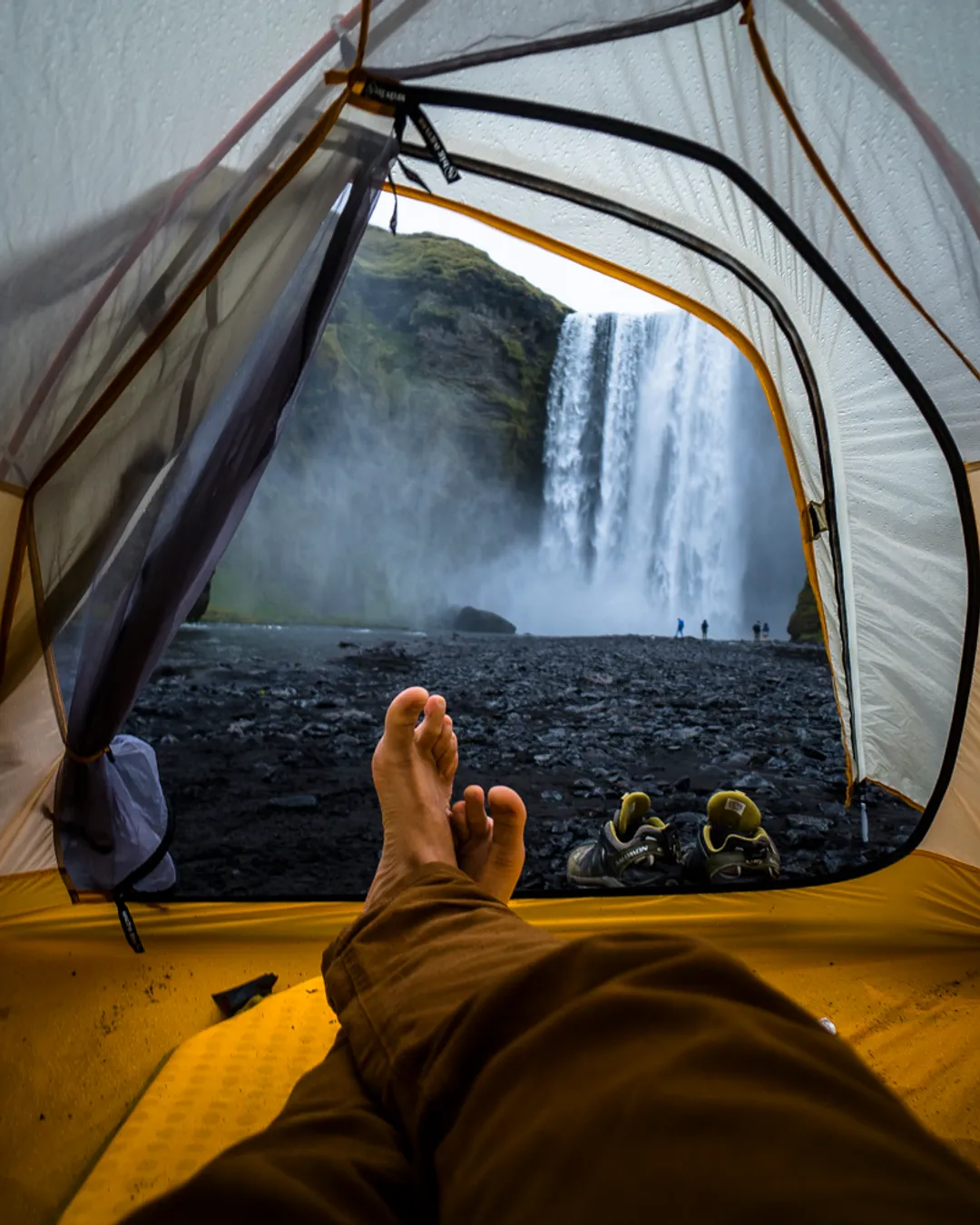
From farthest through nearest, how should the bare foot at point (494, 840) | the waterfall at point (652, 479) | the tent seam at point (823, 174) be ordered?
the waterfall at point (652, 479), the bare foot at point (494, 840), the tent seam at point (823, 174)

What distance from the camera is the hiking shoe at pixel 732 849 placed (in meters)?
1.53

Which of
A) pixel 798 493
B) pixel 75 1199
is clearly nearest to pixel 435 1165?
pixel 75 1199

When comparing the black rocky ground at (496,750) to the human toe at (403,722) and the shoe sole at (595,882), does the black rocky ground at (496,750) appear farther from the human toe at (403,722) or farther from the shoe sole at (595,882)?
the human toe at (403,722)

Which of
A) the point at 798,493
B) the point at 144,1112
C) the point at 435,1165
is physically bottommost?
the point at 144,1112

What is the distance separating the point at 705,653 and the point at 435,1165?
367 inches

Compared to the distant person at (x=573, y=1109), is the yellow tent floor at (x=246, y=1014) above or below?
below

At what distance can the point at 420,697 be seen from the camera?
1.23 metres

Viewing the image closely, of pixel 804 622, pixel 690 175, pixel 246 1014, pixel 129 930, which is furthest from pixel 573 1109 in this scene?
pixel 804 622

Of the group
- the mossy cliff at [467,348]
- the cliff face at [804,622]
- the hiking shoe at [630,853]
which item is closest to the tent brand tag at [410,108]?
the hiking shoe at [630,853]

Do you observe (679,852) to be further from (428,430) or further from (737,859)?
(428,430)

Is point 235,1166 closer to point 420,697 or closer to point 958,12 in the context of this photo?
point 420,697

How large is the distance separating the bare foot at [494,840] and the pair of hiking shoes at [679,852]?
0.46 metres

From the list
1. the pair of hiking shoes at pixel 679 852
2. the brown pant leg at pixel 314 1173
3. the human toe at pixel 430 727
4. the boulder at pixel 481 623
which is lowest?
the boulder at pixel 481 623

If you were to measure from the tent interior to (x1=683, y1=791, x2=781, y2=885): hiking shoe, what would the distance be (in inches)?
3.5
